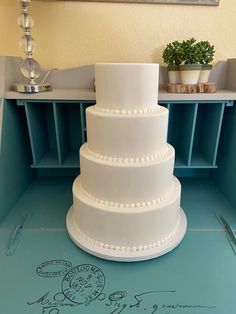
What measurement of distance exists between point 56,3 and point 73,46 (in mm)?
147

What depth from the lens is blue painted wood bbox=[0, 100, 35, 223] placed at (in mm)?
719

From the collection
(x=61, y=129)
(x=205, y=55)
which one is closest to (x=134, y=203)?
(x=61, y=129)

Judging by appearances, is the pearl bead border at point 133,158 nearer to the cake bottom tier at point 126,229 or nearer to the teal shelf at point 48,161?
the cake bottom tier at point 126,229

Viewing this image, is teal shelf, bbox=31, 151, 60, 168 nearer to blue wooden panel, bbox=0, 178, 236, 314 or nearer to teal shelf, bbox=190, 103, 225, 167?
blue wooden panel, bbox=0, 178, 236, 314

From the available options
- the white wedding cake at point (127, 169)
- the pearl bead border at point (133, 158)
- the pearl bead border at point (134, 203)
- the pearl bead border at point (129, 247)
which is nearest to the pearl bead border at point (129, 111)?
the white wedding cake at point (127, 169)

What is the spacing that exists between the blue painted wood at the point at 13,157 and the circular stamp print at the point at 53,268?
24 centimetres

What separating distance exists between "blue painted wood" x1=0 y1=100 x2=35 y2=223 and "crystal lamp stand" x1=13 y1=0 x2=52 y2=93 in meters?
0.08

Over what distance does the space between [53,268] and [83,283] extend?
3.4 inches

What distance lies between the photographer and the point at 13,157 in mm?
785

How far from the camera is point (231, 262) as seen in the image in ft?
1.86

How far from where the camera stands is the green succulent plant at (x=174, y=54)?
76 cm

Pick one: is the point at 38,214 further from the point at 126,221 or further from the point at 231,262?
the point at 231,262

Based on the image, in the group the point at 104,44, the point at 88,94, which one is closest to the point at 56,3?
the point at 104,44

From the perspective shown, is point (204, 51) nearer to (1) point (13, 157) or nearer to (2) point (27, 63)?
(2) point (27, 63)
